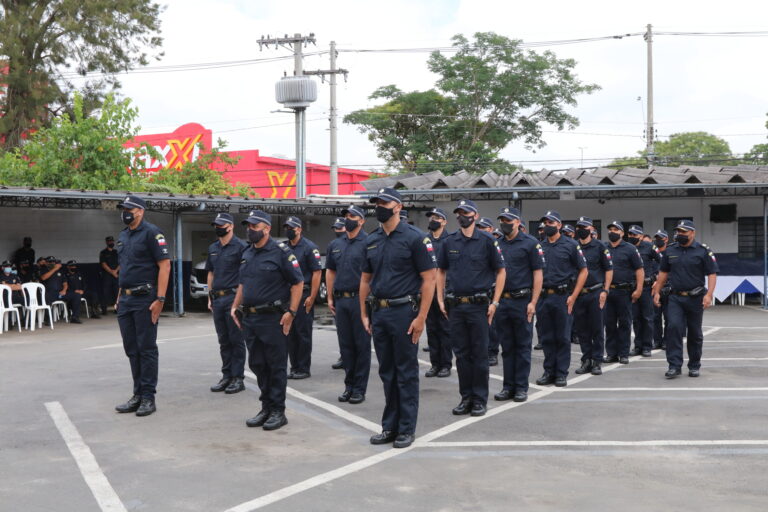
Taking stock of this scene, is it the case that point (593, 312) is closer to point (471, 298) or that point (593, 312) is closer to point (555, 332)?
point (555, 332)

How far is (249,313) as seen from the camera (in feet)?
21.3

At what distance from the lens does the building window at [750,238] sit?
70.1 ft

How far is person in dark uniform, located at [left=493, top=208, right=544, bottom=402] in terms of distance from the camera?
7.65 m

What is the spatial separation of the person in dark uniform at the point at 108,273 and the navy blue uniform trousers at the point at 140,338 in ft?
36.1

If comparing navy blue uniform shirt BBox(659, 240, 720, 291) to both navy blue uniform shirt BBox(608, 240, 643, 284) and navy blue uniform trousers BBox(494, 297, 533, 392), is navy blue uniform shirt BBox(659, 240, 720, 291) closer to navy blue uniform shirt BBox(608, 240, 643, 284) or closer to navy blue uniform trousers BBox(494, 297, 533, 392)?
navy blue uniform shirt BBox(608, 240, 643, 284)

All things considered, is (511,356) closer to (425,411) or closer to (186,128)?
(425,411)

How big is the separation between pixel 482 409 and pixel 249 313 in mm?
2346

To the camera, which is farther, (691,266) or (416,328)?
(691,266)

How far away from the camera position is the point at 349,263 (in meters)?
8.34

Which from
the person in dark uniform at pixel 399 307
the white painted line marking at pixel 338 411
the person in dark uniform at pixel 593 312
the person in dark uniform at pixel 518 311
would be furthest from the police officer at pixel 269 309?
the person in dark uniform at pixel 593 312

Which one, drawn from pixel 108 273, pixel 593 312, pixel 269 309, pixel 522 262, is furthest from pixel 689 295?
pixel 108 273

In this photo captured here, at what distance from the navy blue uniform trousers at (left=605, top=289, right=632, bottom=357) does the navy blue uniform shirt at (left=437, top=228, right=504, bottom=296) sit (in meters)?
3.91

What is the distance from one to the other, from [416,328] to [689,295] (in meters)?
4.65

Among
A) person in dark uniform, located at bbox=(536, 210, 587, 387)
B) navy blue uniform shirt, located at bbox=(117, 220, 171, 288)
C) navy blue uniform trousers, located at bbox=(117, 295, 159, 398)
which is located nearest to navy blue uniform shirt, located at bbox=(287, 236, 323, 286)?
navy blue uniform shirt, located at bbox=(117, 220, 171, 288)
